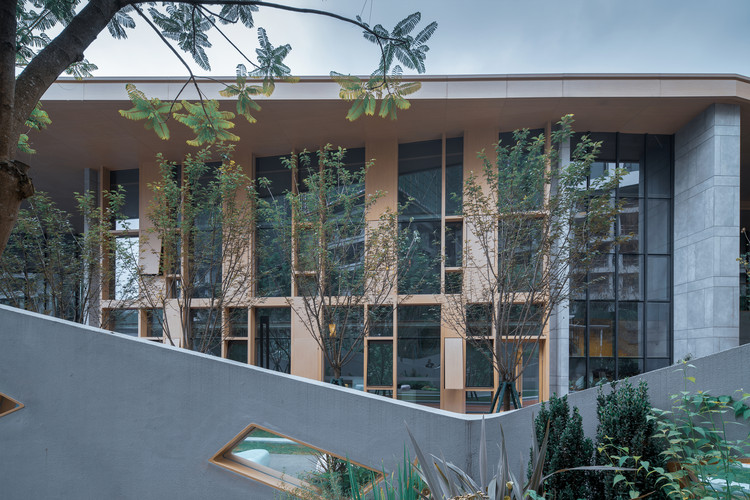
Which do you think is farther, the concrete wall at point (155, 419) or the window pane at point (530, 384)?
the window pane at point (530, 384)

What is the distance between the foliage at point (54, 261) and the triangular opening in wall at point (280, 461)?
708cm

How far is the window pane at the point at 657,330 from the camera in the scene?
40.0ft

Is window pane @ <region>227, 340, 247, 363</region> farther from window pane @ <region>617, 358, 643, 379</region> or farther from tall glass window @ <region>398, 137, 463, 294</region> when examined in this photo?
window pane @ <region>617, 358, 643, 379</region>

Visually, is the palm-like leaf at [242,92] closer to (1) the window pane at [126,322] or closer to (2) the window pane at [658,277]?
(1) the window pane at [126,322]

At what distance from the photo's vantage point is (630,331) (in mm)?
12219

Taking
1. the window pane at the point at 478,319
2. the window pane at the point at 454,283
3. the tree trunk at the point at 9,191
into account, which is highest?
the tree trunk at the point at 9,191

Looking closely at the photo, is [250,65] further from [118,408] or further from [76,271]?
[76,271]

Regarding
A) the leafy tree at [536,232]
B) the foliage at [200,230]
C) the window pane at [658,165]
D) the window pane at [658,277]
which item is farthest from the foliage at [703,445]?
the window pane at [658,165]

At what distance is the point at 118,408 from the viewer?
14.1 feet

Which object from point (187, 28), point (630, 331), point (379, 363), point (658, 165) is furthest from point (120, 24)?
point (658, 165)

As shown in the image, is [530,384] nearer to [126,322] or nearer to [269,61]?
[269,61]

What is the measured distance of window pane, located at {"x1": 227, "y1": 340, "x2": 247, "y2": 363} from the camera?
42.2 feet

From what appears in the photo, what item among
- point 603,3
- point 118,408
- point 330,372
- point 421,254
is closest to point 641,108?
point 603,3

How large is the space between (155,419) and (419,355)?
27.0ft
